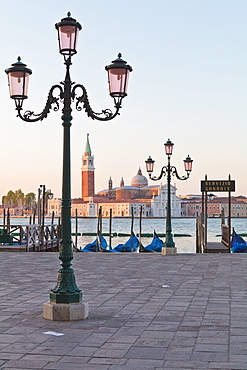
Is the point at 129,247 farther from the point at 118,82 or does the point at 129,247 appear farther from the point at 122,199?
the point at 122,199

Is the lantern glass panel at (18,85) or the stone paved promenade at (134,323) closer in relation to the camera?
the stone paved promenade at (134,323)

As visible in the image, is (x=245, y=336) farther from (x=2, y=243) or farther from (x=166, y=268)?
(x=2, y=243)

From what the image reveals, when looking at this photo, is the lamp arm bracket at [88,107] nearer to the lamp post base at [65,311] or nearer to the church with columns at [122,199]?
the lamp post base at [65,311]

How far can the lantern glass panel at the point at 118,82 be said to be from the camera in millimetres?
5902

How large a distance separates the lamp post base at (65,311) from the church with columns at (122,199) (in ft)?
360

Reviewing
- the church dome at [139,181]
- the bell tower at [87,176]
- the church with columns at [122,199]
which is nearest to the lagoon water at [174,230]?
the church with columns at [122,199]

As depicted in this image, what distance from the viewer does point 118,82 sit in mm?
5926

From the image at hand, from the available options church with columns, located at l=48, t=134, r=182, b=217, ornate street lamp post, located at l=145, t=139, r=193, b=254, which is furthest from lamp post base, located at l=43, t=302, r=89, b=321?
church with columns, located at l=48, t=134, r=182, b=217

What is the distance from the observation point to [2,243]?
17.5m

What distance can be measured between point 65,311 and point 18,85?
97.9 inches

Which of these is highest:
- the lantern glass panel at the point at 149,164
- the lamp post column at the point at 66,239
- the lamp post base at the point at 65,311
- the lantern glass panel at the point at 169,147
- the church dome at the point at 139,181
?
the church dome at the point at 139,181

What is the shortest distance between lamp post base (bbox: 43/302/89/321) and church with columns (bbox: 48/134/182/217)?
110m

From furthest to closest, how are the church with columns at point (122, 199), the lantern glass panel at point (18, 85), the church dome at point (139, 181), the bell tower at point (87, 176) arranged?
the church dome at point (139, 181) → the bell tower at point (87, 176) → the church with columns at point (122, 199) → the lantern glass panel at point (18, 85)

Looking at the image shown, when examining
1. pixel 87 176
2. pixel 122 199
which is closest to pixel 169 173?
pixel 122 199
